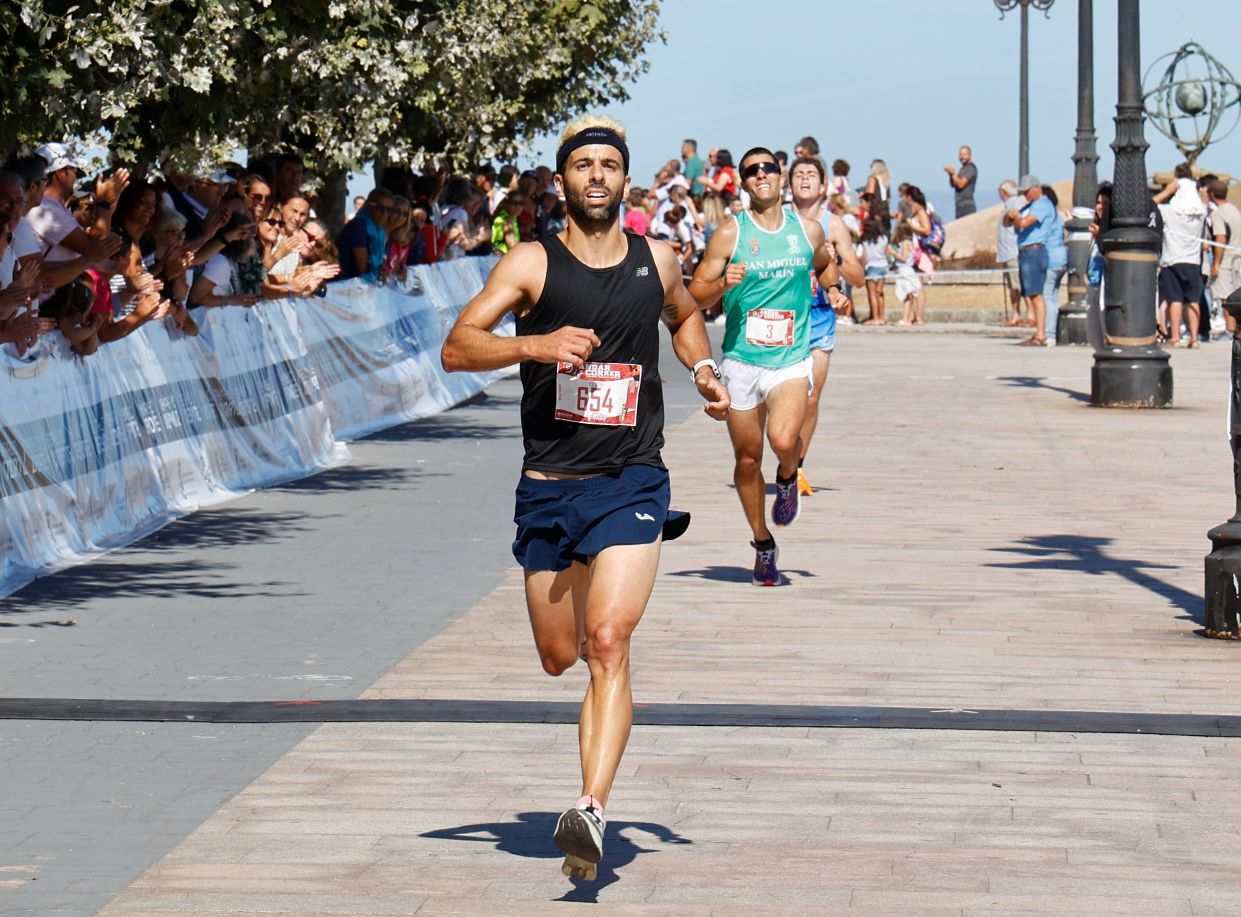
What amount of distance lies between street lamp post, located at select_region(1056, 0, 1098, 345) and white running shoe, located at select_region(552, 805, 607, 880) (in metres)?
23.1

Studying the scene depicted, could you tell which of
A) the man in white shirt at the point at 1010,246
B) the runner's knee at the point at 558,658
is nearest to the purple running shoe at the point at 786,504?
the runner's knee at the point at 558,658

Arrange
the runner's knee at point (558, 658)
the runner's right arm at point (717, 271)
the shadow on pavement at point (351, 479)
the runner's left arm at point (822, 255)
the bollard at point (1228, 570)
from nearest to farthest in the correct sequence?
the runner's knee at point (558, 658) < the bollard at point (1228, 570) < the runner's right arm at point (717, 271) < the runner's left arm at point (822, 255) < the shadow on pavement at point (351, 479)

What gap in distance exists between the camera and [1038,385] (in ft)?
75.8

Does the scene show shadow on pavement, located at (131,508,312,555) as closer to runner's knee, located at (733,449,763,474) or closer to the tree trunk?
runner's knee, located at (733,449,763,474)

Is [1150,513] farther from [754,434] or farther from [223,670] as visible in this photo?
[223,670]

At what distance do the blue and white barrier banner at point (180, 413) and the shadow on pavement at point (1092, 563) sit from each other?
4.45 m

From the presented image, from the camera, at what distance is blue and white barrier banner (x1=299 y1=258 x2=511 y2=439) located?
1766 centimetres

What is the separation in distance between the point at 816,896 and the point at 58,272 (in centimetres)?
658

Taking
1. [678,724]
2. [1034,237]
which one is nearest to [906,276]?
[1034,237]

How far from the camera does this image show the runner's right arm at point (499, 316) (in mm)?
5918

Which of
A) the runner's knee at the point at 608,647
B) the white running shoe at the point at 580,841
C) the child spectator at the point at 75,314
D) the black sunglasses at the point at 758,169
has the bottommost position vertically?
the white running shoe at the point at 580,841

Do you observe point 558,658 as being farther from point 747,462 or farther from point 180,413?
point 180,413

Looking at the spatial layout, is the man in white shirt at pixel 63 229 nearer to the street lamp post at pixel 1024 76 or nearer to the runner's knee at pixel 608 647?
the runner's knee at pixel 608 647

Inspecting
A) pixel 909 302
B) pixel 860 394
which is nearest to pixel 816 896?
pixel 860 394
